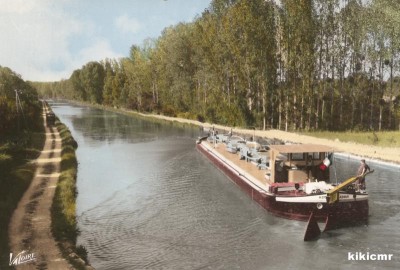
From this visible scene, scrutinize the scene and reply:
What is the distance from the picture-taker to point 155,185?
33250 mm

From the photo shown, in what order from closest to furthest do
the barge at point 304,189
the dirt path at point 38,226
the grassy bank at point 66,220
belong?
the dirt path at point 38,226
the grassy bank at point 66,220
the barge at point 304,189

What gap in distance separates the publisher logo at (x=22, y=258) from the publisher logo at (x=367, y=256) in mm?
13430

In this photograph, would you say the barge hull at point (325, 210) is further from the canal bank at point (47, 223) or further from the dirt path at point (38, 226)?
the dirt path at point (38, 226)

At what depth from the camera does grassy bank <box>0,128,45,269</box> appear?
63.7 ft

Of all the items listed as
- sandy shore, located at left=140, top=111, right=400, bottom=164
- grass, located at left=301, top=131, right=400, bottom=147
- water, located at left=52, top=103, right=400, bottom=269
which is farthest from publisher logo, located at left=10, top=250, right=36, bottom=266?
grass, located at left=301, top=131, right=400, bottom=147

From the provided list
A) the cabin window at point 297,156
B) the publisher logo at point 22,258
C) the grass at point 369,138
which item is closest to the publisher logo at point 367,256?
the cabin window at point 297,156

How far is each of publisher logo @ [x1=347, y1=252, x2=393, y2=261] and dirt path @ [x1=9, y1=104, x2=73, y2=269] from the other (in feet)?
39.5

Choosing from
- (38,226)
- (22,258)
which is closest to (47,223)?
(38,226)

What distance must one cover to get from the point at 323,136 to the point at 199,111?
38309 mm

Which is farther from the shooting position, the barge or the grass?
the grass

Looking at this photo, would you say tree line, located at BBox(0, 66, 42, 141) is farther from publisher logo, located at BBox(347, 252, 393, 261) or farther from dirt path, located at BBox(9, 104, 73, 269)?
publisher logo, located at BBox(347, 252, 393, 261)

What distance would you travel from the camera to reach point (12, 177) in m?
30.2

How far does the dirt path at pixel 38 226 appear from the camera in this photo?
1694 centimetres

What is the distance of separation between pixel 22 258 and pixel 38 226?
4676mm
